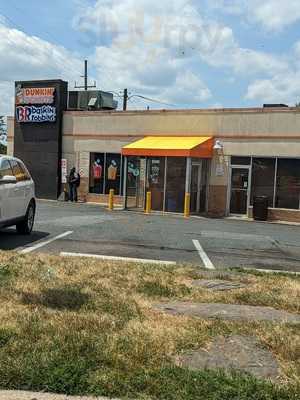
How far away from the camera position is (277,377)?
4.36 m

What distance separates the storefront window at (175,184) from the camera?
24.4 m

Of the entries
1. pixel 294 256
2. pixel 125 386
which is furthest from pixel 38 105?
pixel 125 386

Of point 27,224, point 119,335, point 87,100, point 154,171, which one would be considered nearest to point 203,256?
point 27,224

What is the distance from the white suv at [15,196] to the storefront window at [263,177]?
12.8 m

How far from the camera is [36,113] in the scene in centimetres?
2964

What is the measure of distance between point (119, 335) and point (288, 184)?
19.2 meters

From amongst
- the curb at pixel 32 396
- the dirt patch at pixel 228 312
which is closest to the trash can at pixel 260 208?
the dirt patch at pixel 228 312

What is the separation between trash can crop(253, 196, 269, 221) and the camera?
23.2m

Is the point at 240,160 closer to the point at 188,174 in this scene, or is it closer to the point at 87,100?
the point at 188,174

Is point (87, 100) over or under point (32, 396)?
over

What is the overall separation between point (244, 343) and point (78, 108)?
26.0 metres

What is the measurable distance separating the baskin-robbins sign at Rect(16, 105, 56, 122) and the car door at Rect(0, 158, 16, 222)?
17696 millimetres

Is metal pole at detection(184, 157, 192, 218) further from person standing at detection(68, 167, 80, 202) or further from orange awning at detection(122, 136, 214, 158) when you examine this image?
person standing at detection(68, 167, 80, 202)

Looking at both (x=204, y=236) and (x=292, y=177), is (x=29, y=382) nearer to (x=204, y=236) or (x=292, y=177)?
(x=204, y=236)
